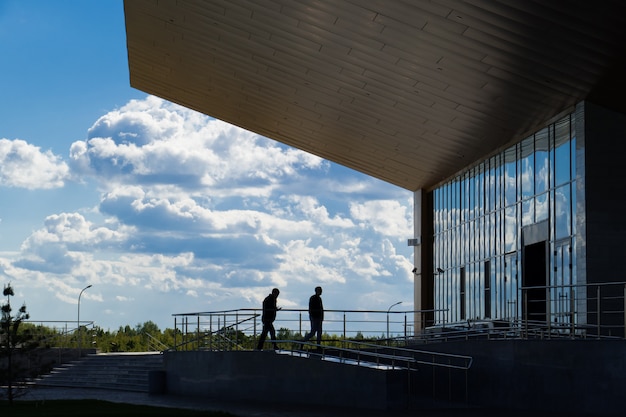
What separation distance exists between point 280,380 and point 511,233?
33.6 feet

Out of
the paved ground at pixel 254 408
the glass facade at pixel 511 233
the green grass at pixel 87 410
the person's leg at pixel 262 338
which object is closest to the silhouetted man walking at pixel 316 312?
the person's leg at pixel 262 338

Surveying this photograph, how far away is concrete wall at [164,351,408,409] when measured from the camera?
61.5 ft

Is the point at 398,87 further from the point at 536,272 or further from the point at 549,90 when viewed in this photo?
the point at 536,272

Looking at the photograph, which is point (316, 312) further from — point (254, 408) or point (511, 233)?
point (511, 233)

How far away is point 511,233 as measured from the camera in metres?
29.1

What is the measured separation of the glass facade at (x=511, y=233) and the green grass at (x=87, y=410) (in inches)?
290

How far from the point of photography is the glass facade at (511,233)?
81.7 feet

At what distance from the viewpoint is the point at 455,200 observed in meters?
36.1

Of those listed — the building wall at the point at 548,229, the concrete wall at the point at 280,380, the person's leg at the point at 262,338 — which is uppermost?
the building wall at the point at 548,229

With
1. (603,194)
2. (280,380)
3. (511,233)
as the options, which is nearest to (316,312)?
(280,380)

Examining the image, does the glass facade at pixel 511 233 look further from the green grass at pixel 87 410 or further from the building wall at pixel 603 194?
the green grass at pixel 87 410

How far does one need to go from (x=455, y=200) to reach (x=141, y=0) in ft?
49.7

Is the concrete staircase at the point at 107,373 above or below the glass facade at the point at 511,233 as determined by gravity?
below

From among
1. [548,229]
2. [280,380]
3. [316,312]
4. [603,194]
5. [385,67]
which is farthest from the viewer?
[548,229]
